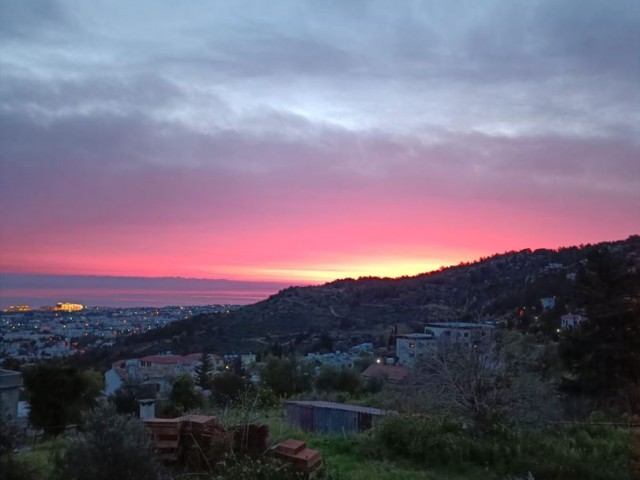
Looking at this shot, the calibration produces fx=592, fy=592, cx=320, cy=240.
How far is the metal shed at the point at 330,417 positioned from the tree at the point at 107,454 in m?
6.45

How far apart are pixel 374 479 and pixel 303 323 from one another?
150 ft

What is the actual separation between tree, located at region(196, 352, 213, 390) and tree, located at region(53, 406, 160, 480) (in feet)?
75.0

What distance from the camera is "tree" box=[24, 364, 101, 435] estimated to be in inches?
650

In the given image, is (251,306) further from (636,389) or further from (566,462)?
(566,462)

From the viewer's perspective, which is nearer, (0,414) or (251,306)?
(0,414)

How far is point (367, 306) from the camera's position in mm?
54406

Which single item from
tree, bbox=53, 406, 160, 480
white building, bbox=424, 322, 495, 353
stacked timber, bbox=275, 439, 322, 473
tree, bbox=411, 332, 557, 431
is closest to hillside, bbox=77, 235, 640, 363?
white building, bbox=424, 322, 495, 353

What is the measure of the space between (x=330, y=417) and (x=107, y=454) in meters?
7.59

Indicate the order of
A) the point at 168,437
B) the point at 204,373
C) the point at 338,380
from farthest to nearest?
the point at 204,373 < the point at 338,380 < the point at 168,437

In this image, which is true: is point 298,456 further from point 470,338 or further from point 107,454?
point 470,338

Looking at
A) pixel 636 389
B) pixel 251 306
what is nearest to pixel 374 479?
pixel 636 389

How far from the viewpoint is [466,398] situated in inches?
378

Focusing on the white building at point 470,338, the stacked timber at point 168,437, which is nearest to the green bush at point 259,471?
the stacked timber at point 168,437

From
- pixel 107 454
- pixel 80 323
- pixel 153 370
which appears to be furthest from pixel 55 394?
pixel 80 323
